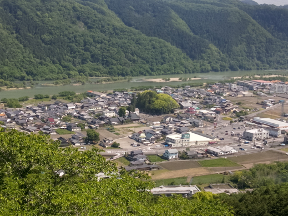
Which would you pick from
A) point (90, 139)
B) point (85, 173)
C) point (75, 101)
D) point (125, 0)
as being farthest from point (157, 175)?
point (125, 0)

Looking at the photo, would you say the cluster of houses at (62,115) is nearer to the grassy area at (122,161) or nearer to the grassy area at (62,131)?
the grassy area at (62,131)

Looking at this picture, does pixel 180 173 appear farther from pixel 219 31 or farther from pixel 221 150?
pixel 219 31

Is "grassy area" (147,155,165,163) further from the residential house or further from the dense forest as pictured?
the dense forest

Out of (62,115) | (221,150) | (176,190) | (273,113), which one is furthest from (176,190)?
(273,113)

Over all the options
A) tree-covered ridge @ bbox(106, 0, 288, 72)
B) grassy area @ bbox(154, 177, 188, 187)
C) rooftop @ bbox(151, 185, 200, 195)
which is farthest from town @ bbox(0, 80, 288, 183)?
tree-covered ridge @ bbox(106, 0, 288, 72)

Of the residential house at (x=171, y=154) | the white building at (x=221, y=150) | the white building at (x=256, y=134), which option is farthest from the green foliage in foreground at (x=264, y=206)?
the white building at (x=256, y=134)
